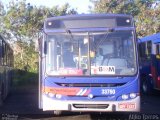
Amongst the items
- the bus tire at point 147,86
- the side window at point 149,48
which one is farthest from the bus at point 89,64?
the bus tire at point 147,86

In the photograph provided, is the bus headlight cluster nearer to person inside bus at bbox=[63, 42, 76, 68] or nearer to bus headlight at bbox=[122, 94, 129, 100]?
bus headlight at bbox=[122, 94, 129, 100]

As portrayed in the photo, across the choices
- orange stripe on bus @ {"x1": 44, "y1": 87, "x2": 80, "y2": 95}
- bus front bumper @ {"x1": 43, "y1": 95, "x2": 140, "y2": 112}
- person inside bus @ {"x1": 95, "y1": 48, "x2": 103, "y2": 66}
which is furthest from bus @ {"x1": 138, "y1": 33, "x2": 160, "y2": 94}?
orange stripe on bus @ {"x1": 44, "y1": 87, "x2": 80, "y2": 95}

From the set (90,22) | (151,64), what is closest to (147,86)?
(151,64)

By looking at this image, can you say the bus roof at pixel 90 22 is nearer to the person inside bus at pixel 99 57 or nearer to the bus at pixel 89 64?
the bus at pixel 89 64

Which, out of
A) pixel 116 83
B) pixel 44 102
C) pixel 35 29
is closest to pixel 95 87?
pixel 116 83

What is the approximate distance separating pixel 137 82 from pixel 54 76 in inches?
91.6

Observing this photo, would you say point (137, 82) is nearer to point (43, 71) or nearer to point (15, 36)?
point (43, 71)

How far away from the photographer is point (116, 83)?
1134 cm

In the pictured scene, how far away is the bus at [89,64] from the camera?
11.3m

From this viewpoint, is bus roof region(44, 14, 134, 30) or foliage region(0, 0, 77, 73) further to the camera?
foliage region(0, 0, 77, 73)

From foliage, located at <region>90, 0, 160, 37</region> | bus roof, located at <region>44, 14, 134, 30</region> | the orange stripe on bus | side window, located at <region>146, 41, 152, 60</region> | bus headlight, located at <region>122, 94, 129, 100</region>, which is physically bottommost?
bus headlight, located at <region>122, 94, 129, 100</region>

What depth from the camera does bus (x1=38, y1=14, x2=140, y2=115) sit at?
11.3m

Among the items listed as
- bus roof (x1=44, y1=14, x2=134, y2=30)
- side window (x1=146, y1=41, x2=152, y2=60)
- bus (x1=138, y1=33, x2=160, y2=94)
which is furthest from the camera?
side window (x1=146, y1=41, x2=152, y2=60)

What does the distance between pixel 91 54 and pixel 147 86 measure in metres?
10.6
